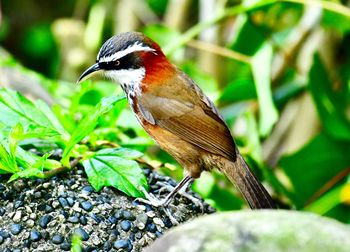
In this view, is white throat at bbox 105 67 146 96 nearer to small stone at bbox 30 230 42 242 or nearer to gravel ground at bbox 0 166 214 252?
gravel ground at bbox 0 166 214 252

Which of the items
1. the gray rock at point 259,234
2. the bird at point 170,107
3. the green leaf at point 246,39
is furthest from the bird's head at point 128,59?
the green leaf at point 246,39

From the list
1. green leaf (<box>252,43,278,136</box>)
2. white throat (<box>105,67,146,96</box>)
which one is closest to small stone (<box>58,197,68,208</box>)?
white throat (<box>105,67,146,96</box>)

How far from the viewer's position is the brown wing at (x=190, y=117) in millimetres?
3730

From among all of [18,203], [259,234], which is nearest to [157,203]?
[18,203]

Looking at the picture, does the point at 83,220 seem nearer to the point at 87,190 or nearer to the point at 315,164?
the point at 87,190

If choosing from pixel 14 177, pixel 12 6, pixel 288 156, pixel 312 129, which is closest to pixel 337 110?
pixel 288 156

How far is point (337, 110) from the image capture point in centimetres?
556

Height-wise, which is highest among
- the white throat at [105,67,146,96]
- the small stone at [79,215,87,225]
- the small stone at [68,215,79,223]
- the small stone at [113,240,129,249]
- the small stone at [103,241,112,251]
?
the white throat at [105,67,146,96]

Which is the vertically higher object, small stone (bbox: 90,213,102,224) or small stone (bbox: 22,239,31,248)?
small stone (bbox: 90,213,102,224)

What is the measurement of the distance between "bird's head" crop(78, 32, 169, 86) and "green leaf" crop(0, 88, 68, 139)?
0.91 feet

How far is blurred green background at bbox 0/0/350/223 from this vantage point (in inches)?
192

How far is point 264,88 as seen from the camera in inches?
202

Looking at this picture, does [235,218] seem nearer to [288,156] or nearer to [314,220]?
[314,220]

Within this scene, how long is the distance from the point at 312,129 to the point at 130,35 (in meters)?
3.02
